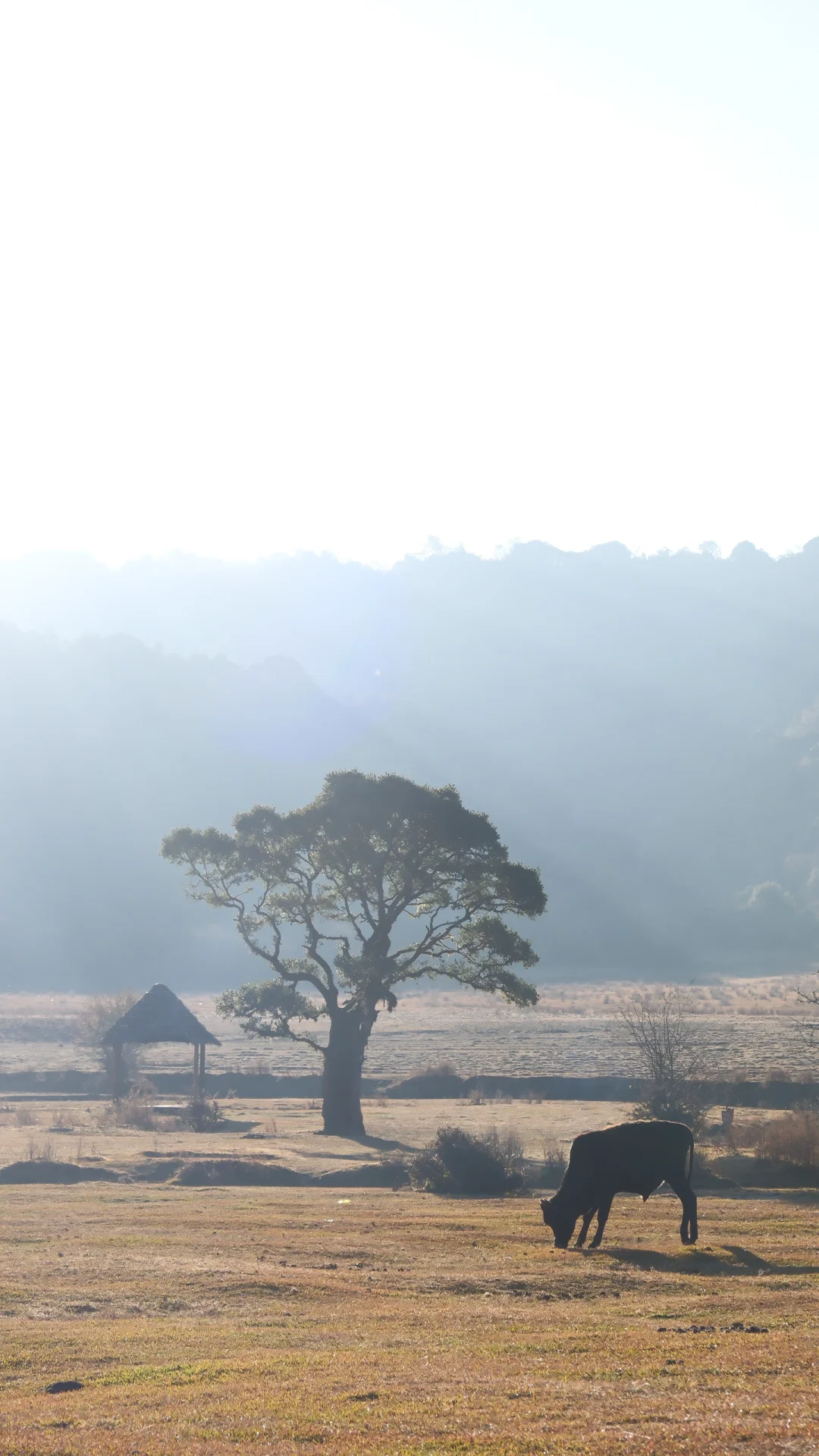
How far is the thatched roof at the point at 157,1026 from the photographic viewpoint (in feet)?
154

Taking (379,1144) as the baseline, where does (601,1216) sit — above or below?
above

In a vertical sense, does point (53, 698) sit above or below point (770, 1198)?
above

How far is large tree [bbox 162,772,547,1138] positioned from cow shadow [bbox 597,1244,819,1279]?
74.7 ft

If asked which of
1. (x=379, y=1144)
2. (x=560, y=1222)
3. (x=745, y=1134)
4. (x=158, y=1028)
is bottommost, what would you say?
(x=379, y=1144)

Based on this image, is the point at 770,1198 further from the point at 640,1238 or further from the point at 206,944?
the point at 206,944

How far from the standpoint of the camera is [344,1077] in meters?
40.5

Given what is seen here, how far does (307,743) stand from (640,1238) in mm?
171513

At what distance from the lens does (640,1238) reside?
63.1ft

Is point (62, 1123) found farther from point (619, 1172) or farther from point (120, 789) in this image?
point (120, 789)

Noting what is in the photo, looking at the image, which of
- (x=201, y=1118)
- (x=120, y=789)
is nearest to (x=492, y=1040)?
(x=201, y=1118)

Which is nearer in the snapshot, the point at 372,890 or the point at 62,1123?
the point at 62,1123

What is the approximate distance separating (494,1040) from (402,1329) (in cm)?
5899

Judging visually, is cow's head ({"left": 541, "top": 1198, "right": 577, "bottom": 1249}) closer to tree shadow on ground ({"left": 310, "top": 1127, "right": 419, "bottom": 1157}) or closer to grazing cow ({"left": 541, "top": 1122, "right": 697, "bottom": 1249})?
grazing cow ({"left": 541, "top": 1122, "right": 697, "bottom": 1249})

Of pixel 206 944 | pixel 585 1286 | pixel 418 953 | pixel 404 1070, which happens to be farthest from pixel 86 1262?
pixel 206 944
